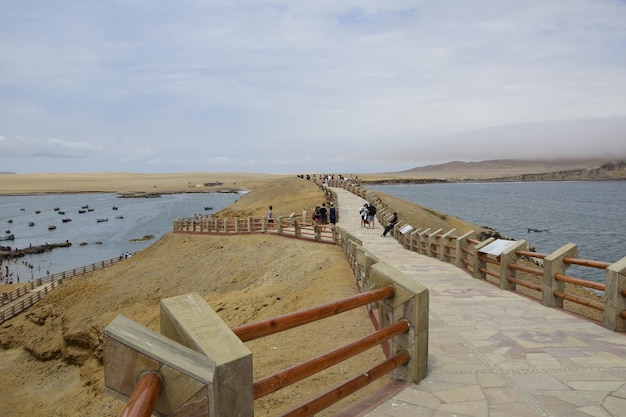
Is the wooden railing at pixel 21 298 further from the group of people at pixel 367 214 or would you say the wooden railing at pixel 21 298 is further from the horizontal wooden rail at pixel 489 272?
the horizontal wooden rail at pixel 489 272

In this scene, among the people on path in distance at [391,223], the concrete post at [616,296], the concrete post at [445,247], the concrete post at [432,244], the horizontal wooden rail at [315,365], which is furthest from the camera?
the people on path in distance at [391,223]

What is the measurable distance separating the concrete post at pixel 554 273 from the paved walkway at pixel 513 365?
1.00ft

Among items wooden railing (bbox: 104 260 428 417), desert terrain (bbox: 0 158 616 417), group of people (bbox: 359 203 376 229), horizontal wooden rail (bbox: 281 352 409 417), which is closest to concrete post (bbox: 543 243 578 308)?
desert terrain (bbox: 0 158 616 417)

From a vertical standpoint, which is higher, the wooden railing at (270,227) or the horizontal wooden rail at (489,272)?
the horizontal wooden rail at (489,272)

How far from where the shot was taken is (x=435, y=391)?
226 inches

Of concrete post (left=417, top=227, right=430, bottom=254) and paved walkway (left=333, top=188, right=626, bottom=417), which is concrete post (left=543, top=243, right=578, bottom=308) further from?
concrete post (left=417, top=227, right=430, bottom=254)

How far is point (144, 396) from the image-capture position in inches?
123

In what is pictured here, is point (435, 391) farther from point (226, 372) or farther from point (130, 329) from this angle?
point (130, 329)

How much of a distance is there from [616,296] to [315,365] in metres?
6.15

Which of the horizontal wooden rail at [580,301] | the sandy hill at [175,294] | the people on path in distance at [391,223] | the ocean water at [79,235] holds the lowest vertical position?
the ocean water at [79,235]

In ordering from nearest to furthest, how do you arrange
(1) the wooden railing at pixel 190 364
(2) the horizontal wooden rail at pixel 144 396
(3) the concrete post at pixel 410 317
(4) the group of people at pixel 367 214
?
(2) the horizontal wooden rail at pixel 144 396, (1) the wooden railing at pixel 190 364, (3) the concrete post at pixel 410 317, (4) the group of people at pixel 367 214

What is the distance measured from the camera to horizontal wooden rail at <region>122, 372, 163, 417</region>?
9.64 ft

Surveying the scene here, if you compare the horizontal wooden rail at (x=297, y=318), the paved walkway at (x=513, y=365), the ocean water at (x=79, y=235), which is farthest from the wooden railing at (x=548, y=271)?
the ocean water at (x=79, y=235)

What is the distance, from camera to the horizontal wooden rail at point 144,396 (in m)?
2.94
